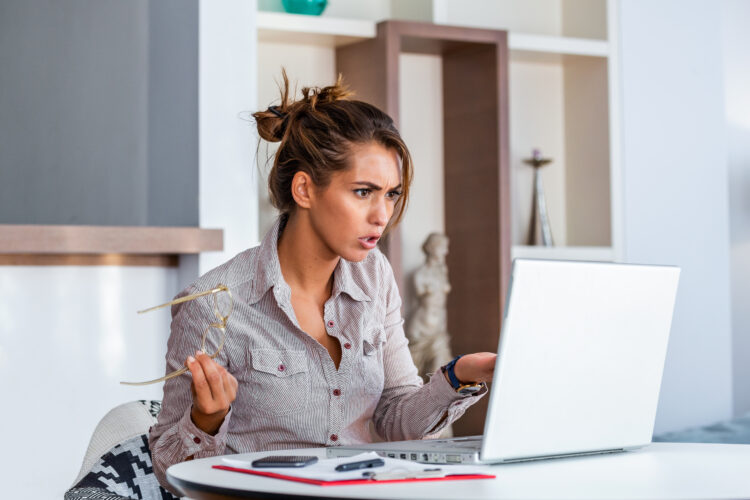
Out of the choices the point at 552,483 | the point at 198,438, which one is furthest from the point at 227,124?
the point at 552,483

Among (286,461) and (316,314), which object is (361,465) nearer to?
(286,461)

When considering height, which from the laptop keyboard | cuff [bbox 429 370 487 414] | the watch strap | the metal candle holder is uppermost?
the metal candle holder

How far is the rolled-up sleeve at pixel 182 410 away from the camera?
4.41 feet

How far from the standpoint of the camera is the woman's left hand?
53.7 inches

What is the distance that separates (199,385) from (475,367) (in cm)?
40

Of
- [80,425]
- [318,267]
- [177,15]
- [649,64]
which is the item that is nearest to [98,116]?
[177,15]

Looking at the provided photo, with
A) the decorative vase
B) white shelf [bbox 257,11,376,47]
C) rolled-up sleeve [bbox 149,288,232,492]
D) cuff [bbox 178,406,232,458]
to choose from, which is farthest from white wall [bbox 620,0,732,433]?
cuff [bbox 178,406,232,458]

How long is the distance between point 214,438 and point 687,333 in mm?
3017

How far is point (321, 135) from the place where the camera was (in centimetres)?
160

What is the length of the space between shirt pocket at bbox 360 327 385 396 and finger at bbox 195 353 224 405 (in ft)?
1.30

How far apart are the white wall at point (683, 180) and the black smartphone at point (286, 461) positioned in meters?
2.88

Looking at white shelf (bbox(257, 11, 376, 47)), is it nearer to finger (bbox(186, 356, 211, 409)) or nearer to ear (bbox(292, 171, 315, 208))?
ear (bbox(292, 171, 315, 208))

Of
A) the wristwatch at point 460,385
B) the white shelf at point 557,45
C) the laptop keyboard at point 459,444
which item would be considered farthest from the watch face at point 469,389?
the white shelf at point 557,45

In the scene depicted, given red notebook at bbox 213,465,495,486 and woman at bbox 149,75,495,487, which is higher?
woman at bbox 149,75,495,487
